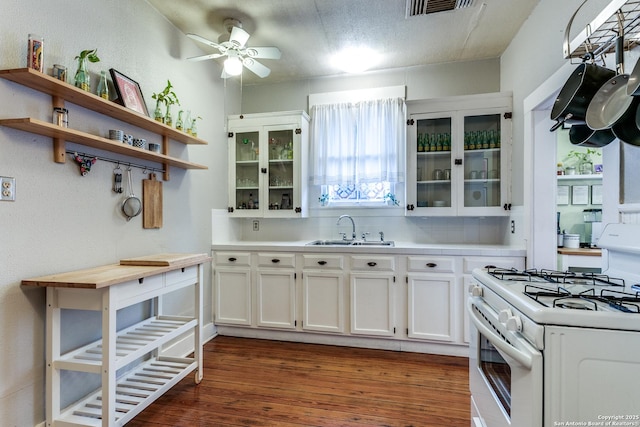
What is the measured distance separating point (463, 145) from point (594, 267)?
1.92 m

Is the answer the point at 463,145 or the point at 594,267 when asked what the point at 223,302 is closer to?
A: the point at 463,145

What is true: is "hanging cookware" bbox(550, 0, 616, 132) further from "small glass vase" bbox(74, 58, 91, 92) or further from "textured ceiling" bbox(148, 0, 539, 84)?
"small glass vase" bbox(74, 58, 91, 92)

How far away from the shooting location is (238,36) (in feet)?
8.05

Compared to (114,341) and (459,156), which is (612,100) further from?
(114,341)

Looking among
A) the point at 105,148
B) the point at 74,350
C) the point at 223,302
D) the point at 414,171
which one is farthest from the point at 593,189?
the point at 74,350

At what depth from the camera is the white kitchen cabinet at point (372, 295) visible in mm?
2758

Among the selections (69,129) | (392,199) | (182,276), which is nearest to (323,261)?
(392,199)

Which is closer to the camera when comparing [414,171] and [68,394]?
[68,394]

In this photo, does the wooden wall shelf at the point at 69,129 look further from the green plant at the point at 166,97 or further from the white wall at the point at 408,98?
the white wall at the point at 408,98

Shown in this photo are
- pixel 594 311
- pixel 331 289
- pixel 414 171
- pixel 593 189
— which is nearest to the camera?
pixel 594 311

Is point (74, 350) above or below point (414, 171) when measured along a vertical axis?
below

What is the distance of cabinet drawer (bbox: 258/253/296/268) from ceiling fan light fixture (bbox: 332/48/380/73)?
6.54 ft

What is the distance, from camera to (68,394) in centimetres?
177

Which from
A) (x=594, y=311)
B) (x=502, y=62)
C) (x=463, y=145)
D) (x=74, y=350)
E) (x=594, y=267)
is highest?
(x=502, y=62)
